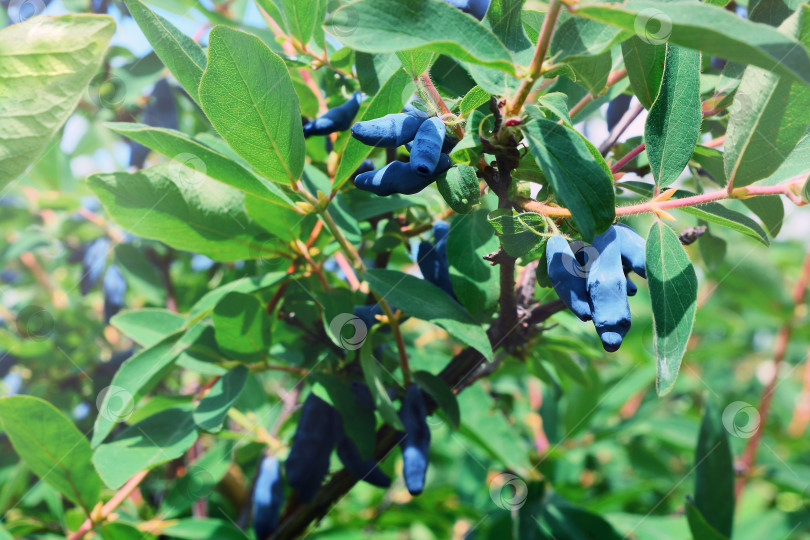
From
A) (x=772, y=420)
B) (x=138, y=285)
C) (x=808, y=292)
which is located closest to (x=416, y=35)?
(x=138, y=285)

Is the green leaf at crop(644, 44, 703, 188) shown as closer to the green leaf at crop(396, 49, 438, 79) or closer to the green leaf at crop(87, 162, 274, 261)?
the green leaf at crop(396, 49, 438, 79)

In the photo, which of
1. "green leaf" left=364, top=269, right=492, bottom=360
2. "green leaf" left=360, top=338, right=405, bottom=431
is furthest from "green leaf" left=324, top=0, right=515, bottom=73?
"green leaf" left=360, top=338, right=405, bottom=431

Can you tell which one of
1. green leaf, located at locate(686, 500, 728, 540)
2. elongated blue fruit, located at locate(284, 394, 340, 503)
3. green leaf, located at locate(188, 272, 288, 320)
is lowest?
green leaf, located at locate(686, 500, 728, 540)

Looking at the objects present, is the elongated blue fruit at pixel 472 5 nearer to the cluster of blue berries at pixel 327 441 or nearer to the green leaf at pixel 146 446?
the cluster of blue berries at pixel 327 441

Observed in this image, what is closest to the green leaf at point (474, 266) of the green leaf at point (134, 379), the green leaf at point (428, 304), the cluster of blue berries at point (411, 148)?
the green leaf at point (428, 304)

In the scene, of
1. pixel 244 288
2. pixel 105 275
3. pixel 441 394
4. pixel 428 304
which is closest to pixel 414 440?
pixel 441 394

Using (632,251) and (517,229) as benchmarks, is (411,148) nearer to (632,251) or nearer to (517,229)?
(517,229)

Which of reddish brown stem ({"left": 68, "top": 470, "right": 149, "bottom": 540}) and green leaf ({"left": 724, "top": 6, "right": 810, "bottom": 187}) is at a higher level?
green leaf ({"left": 724, "top": 6, "right": 810, "bottom": 187})

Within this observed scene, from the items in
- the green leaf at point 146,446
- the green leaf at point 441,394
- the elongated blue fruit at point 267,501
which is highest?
the green leaf at point 441,394
